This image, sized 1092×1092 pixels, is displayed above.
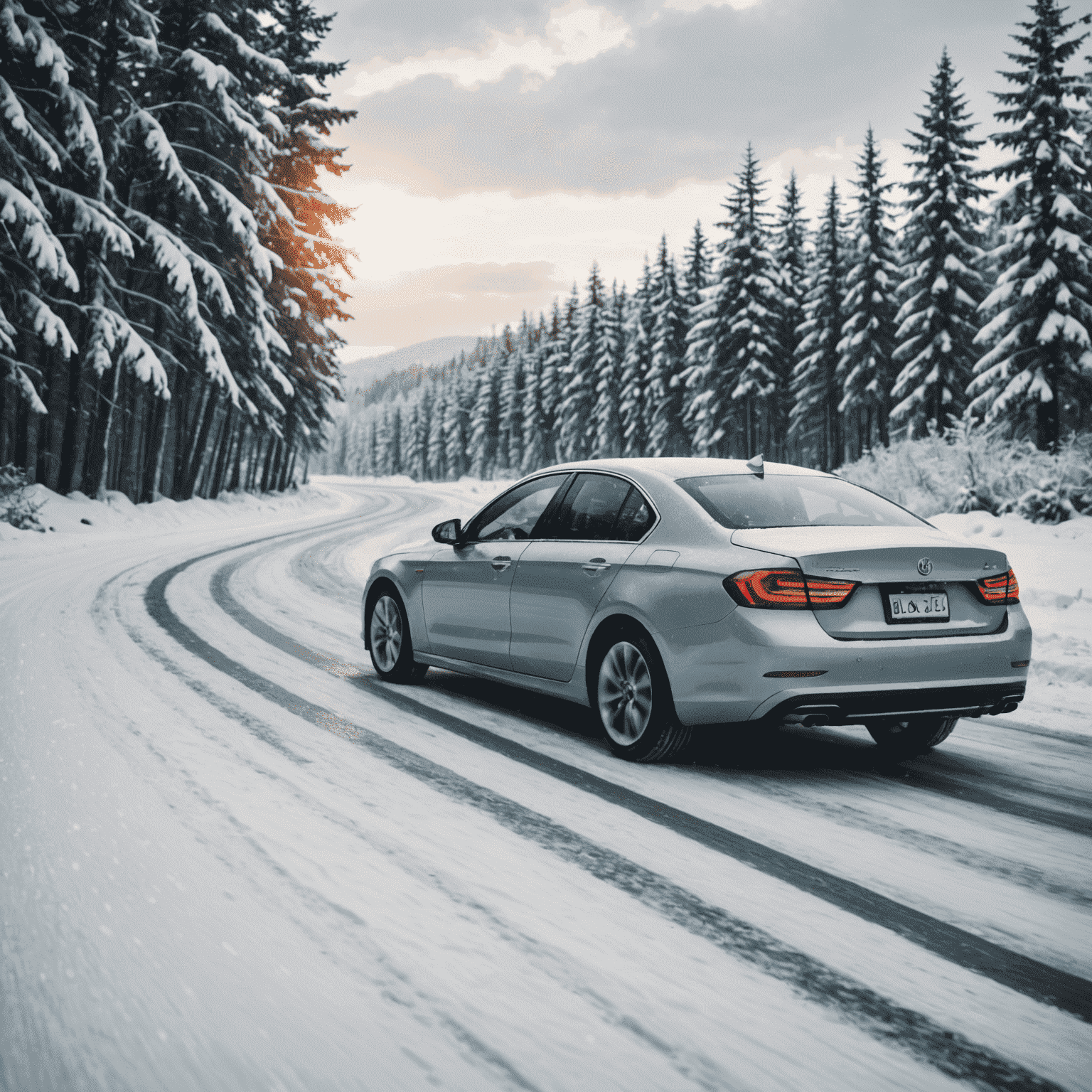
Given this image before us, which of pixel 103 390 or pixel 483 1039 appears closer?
pixel 483 1039

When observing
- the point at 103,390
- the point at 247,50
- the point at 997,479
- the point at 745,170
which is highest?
the point at 745,170

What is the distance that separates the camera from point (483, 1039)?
238 centimetres

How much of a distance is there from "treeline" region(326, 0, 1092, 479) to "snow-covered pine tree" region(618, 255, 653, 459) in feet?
0.50

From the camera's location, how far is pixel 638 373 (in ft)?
214

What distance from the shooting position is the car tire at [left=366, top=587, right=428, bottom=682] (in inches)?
297

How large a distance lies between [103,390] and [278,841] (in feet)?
79.1

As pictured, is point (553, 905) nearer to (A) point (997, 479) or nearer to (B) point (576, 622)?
(B) point (576, 622)

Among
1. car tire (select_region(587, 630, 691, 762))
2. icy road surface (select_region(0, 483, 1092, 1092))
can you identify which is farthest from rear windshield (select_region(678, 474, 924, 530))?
icy road surface (select_region(0, 483, 1092, 1092))

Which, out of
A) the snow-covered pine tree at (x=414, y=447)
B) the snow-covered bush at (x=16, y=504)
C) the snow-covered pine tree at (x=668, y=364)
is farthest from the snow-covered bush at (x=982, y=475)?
the snow-covered pine tree at (x=414, y=447)

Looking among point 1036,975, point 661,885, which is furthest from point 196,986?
point 1036,975

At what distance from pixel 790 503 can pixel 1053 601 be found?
5568mm

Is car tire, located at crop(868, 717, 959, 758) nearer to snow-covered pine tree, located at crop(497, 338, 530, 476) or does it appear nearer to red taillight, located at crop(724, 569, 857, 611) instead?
red taillight, located at crop(724, 569, 857, 611)

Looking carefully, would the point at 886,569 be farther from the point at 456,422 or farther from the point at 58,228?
the point at 456,422

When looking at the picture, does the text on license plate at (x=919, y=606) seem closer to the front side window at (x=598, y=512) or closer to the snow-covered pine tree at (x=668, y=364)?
the front side window at (x=598, y=512)
